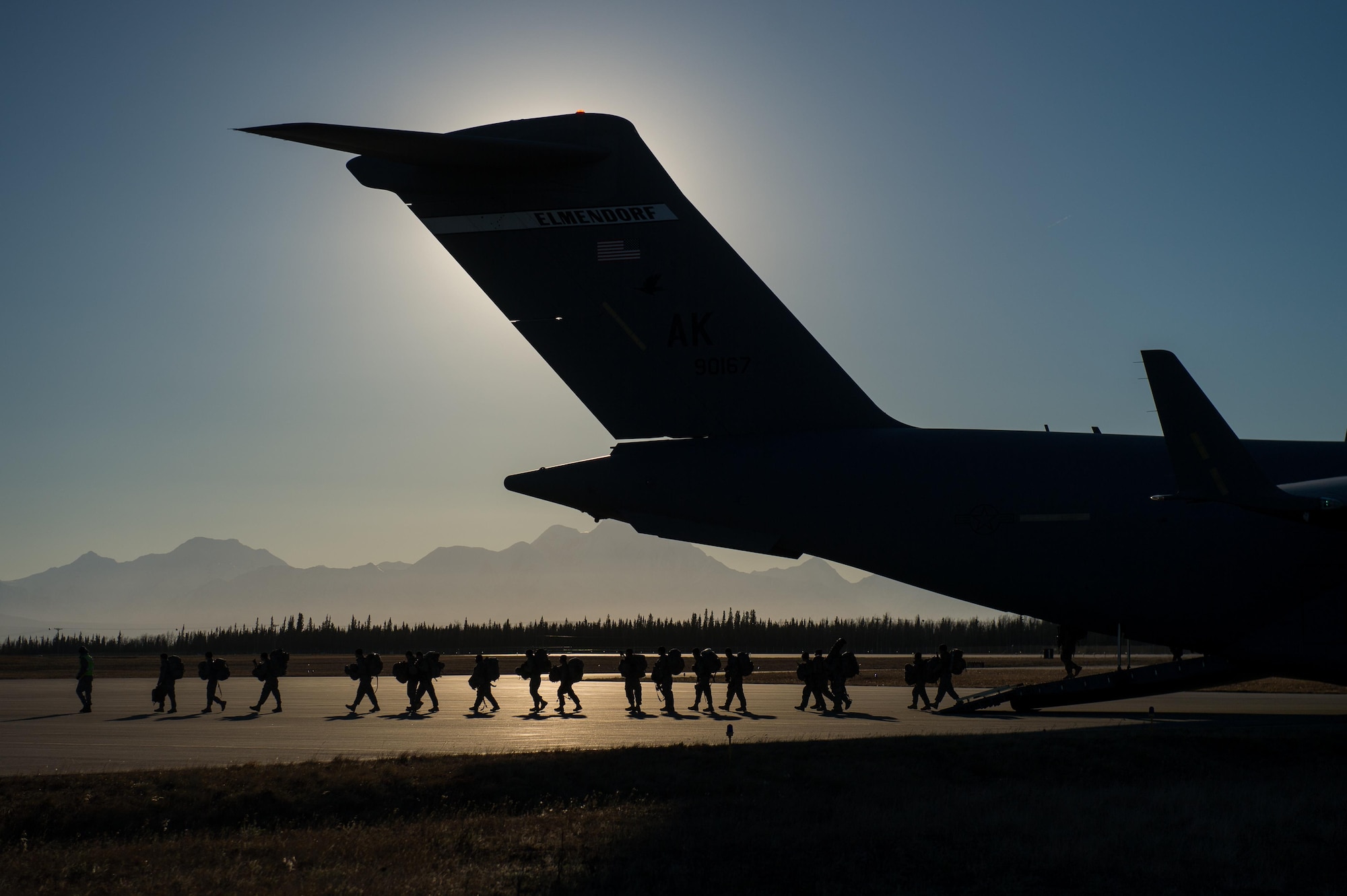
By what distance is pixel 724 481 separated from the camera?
1224cm

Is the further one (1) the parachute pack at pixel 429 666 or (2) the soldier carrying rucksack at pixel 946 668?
(1) the parachute pack at pixel 429 666

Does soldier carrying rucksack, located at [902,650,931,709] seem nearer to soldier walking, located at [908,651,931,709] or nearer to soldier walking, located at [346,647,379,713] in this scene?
soldier walking, located at [908,651,931,709]

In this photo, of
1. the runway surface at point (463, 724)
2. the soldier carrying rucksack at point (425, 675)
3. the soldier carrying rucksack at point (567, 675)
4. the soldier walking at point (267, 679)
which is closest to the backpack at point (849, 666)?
the runway surface at point (463, 724)

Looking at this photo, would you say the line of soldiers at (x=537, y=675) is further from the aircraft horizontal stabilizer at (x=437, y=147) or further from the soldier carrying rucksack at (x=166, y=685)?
the aircraft horizontal stabilizer at (x=437, y=147)

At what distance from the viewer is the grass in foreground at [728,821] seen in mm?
6934

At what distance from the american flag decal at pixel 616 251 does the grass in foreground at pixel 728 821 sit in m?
5.90

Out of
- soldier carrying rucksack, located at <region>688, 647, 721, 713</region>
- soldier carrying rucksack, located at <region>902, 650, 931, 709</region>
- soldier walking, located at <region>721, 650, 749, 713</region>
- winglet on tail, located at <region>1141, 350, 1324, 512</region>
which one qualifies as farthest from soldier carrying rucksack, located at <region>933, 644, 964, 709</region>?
winglet on tail, located at <region>1141, 350, 1324, 512</region>

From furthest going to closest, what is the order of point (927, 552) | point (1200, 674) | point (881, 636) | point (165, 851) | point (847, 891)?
point (881, 636) < point (1200, 674) < point (927, 552) < point (165, 851) < point (847, 891)

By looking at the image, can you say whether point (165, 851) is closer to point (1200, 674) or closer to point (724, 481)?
point (724, 481)

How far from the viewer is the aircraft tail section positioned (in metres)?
12.3

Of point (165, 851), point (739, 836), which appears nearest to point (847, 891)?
point (739, 836)

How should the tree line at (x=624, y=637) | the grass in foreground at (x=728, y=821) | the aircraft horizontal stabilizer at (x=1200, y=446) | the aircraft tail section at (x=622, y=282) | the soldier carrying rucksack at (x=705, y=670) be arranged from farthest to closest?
the tree line at (x=624, y=637) < the soldier carrying rucksack at (x=705, y=670) < the aircraft tail section at (x=622, y=282) < the aircraft horizontal stabilizer at (x=1200, y=446) < the grass in foreground at (x=728, y=821)

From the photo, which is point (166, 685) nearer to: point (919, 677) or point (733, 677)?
point (733, 677)

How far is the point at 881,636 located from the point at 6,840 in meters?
82.5
